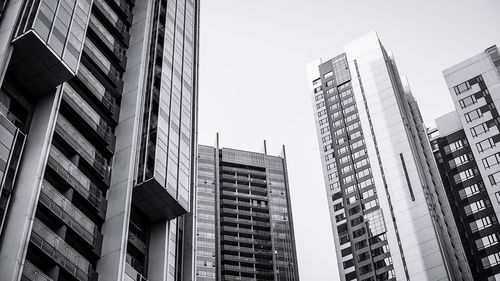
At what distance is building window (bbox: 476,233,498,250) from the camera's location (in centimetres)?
10620

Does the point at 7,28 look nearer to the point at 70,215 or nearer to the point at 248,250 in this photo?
the point at 70,215

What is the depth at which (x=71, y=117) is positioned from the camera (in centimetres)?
5106

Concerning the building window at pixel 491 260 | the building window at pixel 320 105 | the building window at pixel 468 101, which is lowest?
the building window at pixel 491 260

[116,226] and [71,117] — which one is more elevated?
[71,117]

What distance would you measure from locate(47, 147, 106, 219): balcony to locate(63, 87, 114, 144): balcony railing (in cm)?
508

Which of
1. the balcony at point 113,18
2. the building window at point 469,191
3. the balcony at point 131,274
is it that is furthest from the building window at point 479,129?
the balcony at point 131,274

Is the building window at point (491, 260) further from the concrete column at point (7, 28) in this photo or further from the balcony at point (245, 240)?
the concrete column at point (7, 28)

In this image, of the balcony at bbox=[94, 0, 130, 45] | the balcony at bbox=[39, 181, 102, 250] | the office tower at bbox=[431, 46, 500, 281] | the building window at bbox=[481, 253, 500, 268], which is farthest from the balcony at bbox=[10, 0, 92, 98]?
the building window at bbox=[481, 253, 500, 268]

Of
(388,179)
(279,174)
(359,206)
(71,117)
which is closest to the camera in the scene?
(71,117)

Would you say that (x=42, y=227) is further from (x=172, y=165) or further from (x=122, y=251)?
(x=172, y=165)

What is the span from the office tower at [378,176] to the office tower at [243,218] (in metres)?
26.5

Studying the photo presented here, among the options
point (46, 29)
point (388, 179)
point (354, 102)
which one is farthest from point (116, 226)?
point (354, 102)

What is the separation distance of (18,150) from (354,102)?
388 ft

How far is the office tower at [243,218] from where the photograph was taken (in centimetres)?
15412
